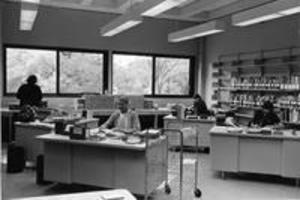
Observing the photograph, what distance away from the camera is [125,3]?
29.0 feet

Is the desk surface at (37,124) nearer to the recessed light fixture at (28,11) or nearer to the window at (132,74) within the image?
the recessed light fixture at (28,11)

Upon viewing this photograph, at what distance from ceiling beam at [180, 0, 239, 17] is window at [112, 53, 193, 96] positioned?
4.84ft

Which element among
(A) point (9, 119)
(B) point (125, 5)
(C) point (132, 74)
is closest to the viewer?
(A) point (9, 119)

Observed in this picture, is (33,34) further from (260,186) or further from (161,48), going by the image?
(260,186)

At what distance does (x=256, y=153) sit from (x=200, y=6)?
4797mm

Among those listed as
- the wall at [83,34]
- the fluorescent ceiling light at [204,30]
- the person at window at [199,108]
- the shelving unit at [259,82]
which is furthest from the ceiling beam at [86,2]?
the shelving unit at [259,82]

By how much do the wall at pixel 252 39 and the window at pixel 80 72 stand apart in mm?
3217

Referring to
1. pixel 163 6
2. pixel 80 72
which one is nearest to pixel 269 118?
pixel 163 6

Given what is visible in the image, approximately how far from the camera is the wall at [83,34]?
8555 mm

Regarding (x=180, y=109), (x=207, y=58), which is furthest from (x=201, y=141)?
(x=207, y=58)

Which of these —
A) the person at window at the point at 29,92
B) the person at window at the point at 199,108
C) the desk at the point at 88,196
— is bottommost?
the desk at the point at 88,196

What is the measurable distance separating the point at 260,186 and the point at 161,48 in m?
5.89

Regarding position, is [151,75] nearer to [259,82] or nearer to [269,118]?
[259,82]

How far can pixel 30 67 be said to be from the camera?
8.80 m
